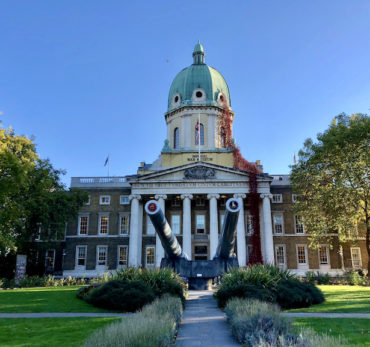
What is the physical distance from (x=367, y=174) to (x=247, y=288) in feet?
75.6

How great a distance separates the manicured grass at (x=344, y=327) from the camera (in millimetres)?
8923

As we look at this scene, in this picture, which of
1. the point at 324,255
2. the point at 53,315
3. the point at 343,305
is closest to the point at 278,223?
the point at 324,255

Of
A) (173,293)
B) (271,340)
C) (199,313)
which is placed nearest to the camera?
(271,340)

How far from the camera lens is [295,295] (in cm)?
1487

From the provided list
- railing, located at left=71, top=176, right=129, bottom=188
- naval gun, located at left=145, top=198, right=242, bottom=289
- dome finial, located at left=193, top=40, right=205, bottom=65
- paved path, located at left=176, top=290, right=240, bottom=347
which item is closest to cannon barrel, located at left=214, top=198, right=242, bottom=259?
naval gun, located at left=145, top=198, right=242, bottom=289

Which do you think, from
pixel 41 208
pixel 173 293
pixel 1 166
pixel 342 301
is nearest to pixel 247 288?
pixel 173 293

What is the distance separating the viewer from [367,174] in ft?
106

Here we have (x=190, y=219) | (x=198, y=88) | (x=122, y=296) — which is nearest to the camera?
(x=122, y=296)

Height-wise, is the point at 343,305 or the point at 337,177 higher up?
the point at 337,177

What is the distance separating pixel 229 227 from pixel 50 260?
3539 cm

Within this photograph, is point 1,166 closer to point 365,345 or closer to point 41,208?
point 41,208

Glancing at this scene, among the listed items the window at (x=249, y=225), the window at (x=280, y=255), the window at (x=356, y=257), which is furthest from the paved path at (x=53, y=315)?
the window at (x=356, y=257)

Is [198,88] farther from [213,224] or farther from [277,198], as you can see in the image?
[213,224]

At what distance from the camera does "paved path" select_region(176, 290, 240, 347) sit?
358 inches
